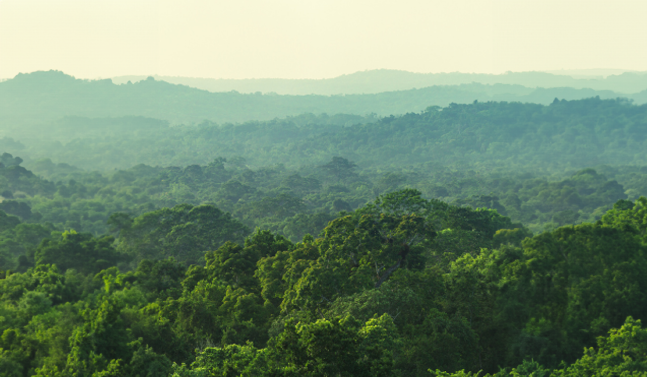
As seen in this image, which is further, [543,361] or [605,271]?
[605,271]

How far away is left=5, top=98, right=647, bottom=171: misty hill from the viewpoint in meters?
125

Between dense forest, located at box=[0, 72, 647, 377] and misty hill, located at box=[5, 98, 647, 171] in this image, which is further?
misty hill, located at box=[5, 98, 647, 171]

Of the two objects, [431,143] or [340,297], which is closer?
[340,297]

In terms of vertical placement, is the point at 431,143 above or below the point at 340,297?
below

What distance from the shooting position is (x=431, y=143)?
5315 inches

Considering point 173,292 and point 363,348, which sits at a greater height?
point 363,348

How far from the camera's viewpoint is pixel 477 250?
28156 mm

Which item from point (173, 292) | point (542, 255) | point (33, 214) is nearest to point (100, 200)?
point (33, 214)

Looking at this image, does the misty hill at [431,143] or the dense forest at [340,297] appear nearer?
the dense forest at [340,297]

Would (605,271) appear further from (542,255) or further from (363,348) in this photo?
(363,348)

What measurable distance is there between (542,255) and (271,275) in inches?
453

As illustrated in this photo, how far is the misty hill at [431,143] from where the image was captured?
409 feet

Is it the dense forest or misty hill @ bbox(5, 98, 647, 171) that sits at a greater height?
the dense forest

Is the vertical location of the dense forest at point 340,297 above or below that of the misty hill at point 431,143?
above
